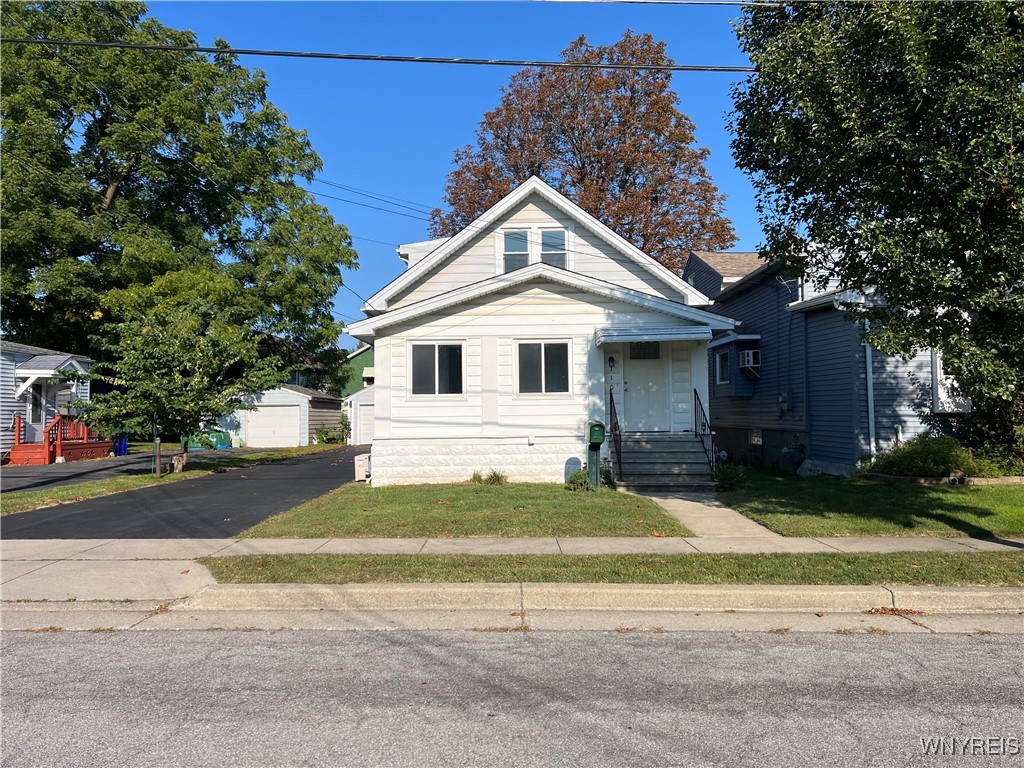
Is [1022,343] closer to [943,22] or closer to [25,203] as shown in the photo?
[943,22]

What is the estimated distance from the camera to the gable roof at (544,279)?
15180 millimetres

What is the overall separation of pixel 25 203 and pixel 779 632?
32.6 meters

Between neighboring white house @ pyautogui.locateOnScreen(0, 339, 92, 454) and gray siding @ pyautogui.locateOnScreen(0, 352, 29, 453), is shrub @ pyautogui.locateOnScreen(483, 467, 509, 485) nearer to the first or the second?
neighboring white house @ pyautogui.locateOnScreen(0, 339, 92, 454)

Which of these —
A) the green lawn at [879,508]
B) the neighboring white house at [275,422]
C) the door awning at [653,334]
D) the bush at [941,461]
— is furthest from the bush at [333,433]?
the bush at [941,461]

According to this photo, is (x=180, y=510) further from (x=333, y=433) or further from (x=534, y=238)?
(x=333, y=433)

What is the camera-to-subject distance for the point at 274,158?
110 feet

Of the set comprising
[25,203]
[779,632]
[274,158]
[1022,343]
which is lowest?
[779,632]

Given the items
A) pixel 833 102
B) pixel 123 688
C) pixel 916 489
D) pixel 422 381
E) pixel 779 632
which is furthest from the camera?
pixel 422 381

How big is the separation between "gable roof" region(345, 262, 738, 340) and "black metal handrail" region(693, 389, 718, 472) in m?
1.83

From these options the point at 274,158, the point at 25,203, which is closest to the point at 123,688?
the point at 25,203

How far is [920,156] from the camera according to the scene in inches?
299

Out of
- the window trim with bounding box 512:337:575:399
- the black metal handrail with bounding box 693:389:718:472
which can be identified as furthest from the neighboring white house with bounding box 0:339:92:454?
the black metal handrail with bounding box 693:389:718:472

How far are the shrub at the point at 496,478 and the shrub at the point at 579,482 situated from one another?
4.85 feet

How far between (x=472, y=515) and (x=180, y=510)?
5492 mm
